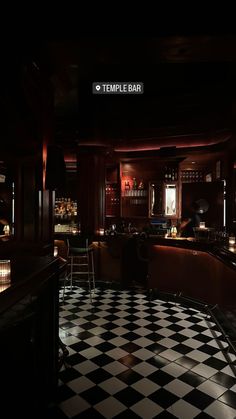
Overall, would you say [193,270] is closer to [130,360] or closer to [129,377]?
[130,360]

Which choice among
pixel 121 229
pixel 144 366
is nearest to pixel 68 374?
pixel 144 366

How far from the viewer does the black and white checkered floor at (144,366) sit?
245cm

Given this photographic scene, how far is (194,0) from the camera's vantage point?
260cm

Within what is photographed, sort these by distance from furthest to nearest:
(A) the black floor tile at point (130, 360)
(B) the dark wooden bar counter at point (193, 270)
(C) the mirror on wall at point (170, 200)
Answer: (C) the mirror on wall at point (170, 200) < (B) the dark wooden bar counter at point (193, 270) < (A) the black floor tile at point (130, 360)

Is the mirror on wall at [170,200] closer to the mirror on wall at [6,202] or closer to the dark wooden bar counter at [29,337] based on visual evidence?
the mirror on wall at [6,202]

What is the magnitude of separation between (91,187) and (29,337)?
17.8 feet

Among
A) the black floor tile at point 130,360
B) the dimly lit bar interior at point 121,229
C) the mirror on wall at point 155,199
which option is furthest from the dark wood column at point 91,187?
the black floor tile at point 130,360

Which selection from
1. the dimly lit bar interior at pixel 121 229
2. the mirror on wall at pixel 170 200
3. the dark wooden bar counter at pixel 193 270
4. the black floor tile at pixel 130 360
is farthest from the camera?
the mirror on wall at pixel 170 200

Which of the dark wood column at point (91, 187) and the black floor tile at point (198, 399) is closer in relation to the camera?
the black floor tile at point (198, 399)

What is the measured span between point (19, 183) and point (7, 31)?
66.0 inches

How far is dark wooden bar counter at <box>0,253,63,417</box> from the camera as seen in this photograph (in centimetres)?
156

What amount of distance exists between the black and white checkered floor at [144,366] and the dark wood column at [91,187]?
247 centimetres

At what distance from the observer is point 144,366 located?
3.10 metres

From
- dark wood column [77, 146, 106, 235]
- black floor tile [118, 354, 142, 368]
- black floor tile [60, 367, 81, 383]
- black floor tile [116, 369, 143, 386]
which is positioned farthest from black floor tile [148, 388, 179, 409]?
dark wood column [77, 146, 106, 235]
